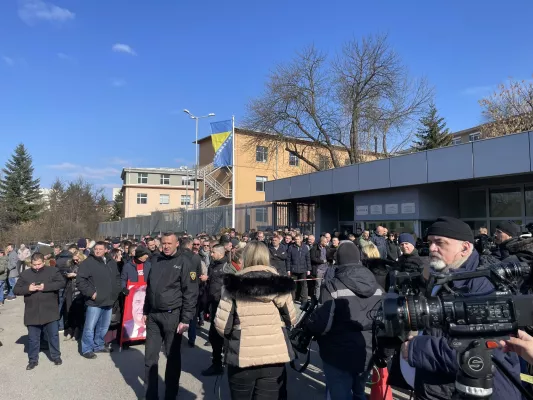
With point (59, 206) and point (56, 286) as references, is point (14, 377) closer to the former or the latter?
point (56, 286)

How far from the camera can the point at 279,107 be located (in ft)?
88.9

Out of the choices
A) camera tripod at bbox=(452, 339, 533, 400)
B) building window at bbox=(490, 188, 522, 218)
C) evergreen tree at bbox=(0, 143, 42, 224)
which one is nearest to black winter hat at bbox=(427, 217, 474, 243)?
camera tripod at bbox=(452, 339, 533, 400)

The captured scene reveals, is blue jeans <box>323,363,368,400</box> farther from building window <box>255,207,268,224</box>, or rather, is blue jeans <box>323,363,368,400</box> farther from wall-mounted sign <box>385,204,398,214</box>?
building window <box>255,207,268,224</box>

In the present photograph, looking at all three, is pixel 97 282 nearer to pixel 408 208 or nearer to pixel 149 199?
pixel 408 208

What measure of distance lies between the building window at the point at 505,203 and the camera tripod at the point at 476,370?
13044 millimetres

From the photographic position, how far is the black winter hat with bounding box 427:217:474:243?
7.66 feet

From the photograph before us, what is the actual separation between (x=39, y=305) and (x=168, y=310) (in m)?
2.89

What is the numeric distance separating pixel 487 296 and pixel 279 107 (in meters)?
26.3

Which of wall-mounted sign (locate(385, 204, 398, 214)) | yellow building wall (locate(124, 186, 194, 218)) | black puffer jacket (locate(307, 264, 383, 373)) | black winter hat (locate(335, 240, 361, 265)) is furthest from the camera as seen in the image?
yellow building wall (locate(124, 186, 194, 218))

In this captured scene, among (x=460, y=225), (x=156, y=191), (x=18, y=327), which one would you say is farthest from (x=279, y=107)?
(x=156, y=191)

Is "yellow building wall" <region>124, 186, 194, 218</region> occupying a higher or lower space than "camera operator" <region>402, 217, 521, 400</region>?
higher

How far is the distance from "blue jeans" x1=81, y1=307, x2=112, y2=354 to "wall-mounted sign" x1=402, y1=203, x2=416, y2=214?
33.9 ft

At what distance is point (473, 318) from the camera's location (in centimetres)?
164

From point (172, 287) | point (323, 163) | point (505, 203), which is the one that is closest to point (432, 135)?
point (323, 163)
